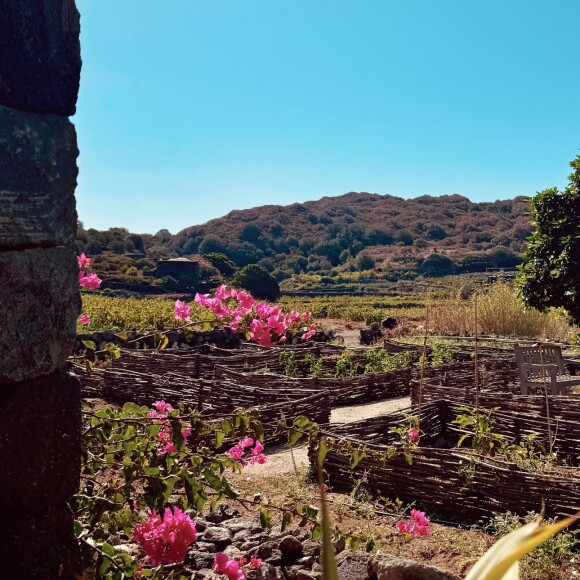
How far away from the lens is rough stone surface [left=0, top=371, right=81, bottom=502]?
1742 mm

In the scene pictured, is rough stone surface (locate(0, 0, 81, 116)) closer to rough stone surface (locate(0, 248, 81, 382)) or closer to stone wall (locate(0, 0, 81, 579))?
stone wall (locate(0, 0, 81, 579))

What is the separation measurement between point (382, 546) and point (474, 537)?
0.67m

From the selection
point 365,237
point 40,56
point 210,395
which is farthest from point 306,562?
point 365,237

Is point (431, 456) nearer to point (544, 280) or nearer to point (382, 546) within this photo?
point (382, 546)

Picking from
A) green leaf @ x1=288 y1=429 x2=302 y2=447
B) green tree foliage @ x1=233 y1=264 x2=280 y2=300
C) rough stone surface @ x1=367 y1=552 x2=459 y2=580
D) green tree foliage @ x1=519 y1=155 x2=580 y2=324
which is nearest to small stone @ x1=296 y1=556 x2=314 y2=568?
rough stone surface @ x1=367 y1=552 x2=459 y2=580

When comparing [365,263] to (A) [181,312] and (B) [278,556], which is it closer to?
(B) [278,556]

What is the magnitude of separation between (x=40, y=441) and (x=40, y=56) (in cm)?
113

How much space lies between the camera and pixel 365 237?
80.3 m

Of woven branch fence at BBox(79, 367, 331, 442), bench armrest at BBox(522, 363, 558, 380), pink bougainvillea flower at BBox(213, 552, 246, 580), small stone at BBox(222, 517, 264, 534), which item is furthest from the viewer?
bench armrest at BBox(522, 363, 558, 380)

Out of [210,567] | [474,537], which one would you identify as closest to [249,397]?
[474,537]

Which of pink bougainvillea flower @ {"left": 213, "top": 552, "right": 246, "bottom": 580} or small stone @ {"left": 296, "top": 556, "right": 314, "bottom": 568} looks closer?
pink bougainvillea flower @ {"left": 213, "top": 552, "right": 246, "bottom": 580}

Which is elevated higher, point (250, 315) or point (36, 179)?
point (36, 179)

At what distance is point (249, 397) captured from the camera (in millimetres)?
6914

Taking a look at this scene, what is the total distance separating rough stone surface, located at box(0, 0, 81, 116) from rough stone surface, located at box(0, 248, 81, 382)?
45 centimetres
